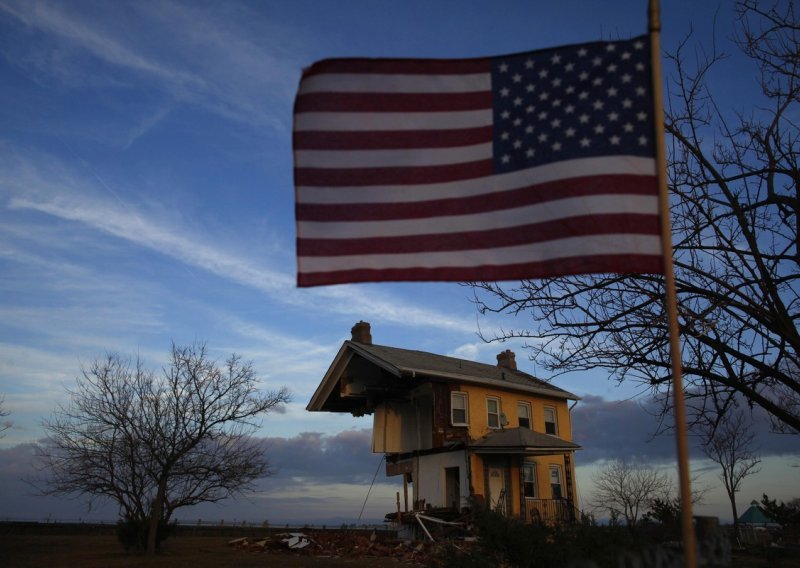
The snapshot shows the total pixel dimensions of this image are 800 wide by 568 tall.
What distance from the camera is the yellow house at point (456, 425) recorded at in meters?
27.7

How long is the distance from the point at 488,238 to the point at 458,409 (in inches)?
917

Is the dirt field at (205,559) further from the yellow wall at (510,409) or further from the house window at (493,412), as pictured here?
the house window at (493,412)

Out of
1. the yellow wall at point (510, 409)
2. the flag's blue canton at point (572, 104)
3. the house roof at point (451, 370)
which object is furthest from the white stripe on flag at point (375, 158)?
the yellow wall at point (510, 409)

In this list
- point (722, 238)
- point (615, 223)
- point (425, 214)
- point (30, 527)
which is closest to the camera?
point (615, 223)

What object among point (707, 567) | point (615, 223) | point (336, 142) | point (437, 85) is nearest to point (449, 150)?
point (437, 85)

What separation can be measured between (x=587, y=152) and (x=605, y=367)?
5500 mm

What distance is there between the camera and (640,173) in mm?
5934

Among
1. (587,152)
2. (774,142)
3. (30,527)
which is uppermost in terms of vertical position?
(774,142)

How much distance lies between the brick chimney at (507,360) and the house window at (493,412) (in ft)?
23.5

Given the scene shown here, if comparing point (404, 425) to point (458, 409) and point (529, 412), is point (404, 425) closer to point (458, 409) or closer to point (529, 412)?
point (458, 409)

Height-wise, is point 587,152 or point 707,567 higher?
point 587,152

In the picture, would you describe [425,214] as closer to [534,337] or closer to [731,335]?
[534,337]

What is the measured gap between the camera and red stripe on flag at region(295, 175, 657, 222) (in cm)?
591

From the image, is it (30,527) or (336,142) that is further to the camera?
(30,527)
